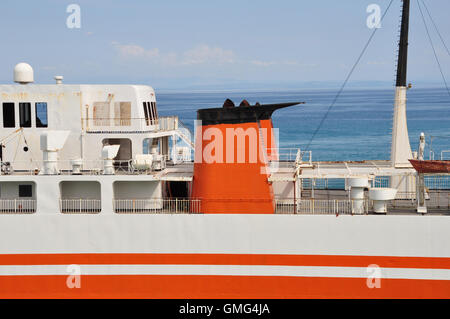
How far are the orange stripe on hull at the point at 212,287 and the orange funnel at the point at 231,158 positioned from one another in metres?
2.18

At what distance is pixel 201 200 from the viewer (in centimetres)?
1767

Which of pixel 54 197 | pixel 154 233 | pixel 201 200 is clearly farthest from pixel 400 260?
pixel 54 197

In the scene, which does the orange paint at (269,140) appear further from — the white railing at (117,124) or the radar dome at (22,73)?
the radar dome at (22,73)

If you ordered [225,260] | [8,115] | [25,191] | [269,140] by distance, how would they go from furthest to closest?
[269,140], [8,115], [25,191], [225,260]

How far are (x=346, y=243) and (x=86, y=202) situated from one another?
8.09 metres

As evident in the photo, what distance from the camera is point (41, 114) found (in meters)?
19.7

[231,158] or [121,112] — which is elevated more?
[121,112]

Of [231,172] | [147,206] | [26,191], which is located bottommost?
[147,206]

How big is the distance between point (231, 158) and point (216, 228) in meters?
2.20

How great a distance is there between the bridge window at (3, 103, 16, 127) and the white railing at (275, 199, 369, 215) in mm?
9227

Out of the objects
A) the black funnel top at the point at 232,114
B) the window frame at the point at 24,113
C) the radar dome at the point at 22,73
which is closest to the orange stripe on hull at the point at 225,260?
the black funnel top at the point at 232,114

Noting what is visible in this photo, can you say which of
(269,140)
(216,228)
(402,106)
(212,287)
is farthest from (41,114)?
(402,106)

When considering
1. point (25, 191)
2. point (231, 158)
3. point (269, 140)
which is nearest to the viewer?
point (231, 158)

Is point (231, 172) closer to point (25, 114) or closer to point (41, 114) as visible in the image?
point (41, 114)
